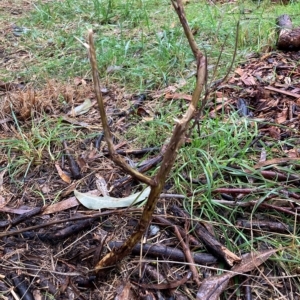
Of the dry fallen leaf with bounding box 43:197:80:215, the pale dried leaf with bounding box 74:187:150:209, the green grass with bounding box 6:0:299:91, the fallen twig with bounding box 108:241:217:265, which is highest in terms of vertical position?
the green grass with bounding box 6:0:299:91

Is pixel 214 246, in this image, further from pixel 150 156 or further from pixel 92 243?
pixel 150 156

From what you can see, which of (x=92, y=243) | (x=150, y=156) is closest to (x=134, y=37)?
(x=150, y=156)

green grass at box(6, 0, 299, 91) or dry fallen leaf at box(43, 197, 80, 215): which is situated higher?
green grass at box(6, 0, 299, 91)

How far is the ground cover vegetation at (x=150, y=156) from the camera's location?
1.23 meters

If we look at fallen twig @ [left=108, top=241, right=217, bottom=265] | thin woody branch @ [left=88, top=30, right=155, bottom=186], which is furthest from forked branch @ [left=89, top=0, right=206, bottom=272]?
fallen twig @ [left=108, top=241, right=217, bottom=265]

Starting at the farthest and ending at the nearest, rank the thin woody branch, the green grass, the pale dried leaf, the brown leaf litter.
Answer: the green grass → the pale dried leaf → the brown leaf litter → the thin woody branch

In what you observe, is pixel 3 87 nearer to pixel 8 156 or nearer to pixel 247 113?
pixel 8 156

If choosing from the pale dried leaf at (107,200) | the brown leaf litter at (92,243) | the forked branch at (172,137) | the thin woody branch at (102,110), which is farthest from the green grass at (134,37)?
the thin woody branch at (102,110)

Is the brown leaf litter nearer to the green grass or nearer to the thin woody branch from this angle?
the thin woody branch

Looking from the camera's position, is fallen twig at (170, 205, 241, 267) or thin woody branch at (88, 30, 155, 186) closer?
thin woody branch at (88, 30, 155, 186)

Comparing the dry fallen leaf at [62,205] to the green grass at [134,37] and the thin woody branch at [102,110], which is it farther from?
the green grass at [134,37]

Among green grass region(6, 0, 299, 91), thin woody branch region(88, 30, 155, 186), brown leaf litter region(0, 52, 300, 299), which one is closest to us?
thin woody branch region(88, 30, 155, 186)

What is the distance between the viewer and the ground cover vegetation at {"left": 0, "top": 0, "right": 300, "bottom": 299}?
123 cm

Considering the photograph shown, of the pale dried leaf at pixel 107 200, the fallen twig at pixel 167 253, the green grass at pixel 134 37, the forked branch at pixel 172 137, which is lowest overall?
the fallen twig at pixel 167 253
